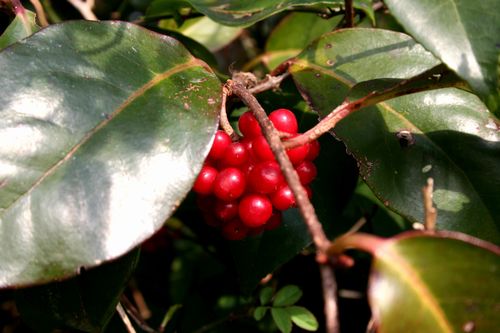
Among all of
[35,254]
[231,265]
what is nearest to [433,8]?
[35,254]

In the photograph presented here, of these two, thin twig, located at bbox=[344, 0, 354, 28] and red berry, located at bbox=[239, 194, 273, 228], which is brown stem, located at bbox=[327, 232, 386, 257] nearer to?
red berry, located at bbox=[239, 194, 273, 228]

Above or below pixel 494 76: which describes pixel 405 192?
below

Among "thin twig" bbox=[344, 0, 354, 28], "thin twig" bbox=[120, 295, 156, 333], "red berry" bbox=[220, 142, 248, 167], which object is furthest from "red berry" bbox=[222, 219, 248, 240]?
"thin twig" bbox=[344, 0, 354, 28]

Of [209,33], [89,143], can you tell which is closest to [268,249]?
[89,143]

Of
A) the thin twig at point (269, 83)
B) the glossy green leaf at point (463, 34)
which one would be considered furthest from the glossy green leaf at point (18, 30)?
the glossy green leaf at point (463, 34)

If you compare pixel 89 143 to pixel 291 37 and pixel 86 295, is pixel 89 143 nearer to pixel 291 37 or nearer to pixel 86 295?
pixel 86 295

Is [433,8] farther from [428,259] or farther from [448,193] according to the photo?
[428,259]
